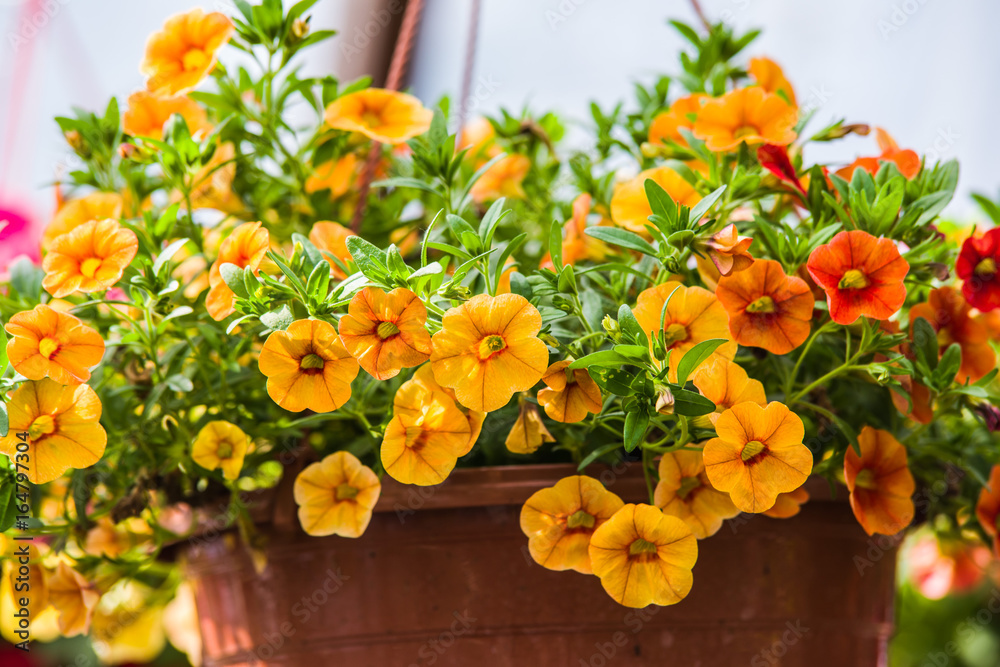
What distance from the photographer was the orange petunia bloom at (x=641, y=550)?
1.60 ft

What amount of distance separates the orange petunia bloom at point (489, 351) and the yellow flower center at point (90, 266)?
267mm

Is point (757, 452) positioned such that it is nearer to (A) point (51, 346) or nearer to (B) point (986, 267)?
(B) point (986, 267)

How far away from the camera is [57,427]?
1.63 feet

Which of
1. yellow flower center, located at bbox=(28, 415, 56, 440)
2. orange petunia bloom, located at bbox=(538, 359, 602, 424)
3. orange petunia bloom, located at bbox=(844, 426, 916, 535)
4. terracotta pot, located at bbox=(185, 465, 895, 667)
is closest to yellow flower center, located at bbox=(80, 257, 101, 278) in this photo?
yellow flower center, located at bbox=(28, 415, 56, 440)

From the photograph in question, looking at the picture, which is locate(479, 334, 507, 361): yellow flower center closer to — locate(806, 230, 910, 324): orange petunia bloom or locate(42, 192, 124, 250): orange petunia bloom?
locate(806, 230, 910, 324): orange petunia bloom

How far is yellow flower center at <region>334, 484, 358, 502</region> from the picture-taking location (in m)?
0.55

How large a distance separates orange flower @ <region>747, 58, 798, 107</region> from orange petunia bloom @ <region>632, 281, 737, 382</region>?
32 cm

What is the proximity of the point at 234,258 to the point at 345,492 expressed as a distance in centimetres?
18

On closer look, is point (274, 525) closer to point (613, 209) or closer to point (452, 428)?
point (452, 428)

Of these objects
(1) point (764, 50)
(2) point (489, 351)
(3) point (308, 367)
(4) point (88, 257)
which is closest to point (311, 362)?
(3) point (308, 367)

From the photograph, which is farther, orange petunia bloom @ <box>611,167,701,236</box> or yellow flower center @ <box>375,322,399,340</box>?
orange petunia bloom @ <box>611,167,701,236</box>

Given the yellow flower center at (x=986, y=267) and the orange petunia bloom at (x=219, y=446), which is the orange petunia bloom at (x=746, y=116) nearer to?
the yellow flower center at (x=986, y=267)

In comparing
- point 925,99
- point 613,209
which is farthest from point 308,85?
point 925,99

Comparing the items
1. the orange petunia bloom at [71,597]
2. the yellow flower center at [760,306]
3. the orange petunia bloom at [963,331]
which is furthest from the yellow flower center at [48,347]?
the orange petunia bloom at [963,331]
